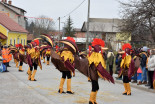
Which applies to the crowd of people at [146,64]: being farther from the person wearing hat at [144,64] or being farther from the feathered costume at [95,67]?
the feathered costume at [95,67]

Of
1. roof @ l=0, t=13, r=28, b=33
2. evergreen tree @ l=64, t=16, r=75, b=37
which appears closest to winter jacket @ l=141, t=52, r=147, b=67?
roof @ l=0, t=13, r=28, b=33

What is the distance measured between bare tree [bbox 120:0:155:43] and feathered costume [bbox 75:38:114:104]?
499 inches

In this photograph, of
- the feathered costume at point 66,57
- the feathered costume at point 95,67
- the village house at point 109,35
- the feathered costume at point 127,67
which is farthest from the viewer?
the village house at point 109,35

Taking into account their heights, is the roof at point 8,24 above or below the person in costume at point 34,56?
above

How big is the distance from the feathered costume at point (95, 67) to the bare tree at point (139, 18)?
41.6ft

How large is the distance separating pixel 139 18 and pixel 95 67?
540 inches

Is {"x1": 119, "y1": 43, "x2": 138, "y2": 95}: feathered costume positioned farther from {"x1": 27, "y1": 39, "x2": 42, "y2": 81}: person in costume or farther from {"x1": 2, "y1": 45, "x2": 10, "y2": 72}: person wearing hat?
{"x1": 2, "y1": 45, "x2": 10, "y2": 72}: person wearing hat

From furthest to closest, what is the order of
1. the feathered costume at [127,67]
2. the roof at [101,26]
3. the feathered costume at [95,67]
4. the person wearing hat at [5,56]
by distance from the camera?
the roof at [101,26] < the person wearing hat at [5,56] < the feathered costume at [127,67] < the feathered costume at [95,67]

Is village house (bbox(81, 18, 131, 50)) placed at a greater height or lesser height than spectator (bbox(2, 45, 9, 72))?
greater

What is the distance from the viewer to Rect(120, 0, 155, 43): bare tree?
19.2 m

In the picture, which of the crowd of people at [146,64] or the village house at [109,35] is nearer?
the crowd of people at [146,64]

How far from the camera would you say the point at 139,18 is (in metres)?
20.0

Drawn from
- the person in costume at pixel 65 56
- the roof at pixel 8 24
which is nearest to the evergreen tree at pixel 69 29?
the roof at pixel 8 24

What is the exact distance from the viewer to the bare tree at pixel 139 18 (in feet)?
63.0
